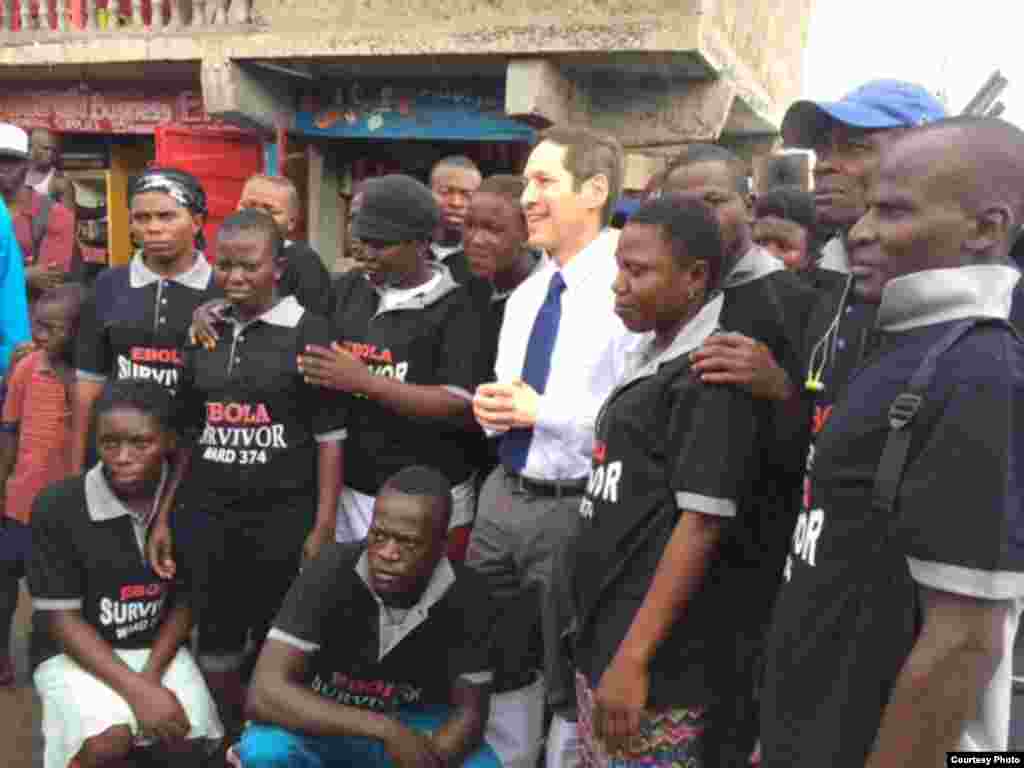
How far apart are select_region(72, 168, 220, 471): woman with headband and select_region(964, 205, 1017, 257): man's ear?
241cm

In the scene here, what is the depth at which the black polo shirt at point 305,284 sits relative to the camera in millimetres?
3344

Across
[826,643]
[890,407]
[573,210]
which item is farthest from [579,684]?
[573,210]

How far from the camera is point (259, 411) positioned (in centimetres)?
267

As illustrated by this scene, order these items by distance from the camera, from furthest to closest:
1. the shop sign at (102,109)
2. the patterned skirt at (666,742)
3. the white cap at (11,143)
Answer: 1. the shop sign at (102,109)
2. the white cap at (11,143)
3. the patterned skirt at (666,742)

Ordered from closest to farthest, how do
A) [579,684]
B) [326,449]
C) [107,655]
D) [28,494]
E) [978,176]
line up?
[978,176], [579,684], [107,655], [326,449], [28,494]

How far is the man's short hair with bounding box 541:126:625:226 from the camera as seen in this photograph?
2.49m

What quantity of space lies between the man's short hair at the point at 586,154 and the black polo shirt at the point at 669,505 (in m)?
0.78

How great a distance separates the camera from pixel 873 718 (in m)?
1.28

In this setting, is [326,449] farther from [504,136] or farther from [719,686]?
[504,136]

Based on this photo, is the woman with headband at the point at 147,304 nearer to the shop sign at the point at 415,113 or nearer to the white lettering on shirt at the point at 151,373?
the white lettering on shirt at the point at 151,373

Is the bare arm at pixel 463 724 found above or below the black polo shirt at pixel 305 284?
below

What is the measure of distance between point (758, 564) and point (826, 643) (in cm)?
55

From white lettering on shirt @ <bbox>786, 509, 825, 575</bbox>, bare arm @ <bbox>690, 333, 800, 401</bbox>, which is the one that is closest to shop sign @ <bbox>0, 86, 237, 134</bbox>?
bare arm @ <bbox>690, 333, 800, 401</bbox>

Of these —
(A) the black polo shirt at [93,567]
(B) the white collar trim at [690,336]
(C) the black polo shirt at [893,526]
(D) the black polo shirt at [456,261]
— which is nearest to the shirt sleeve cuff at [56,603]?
(A) the black polo shirt at [93,567]
